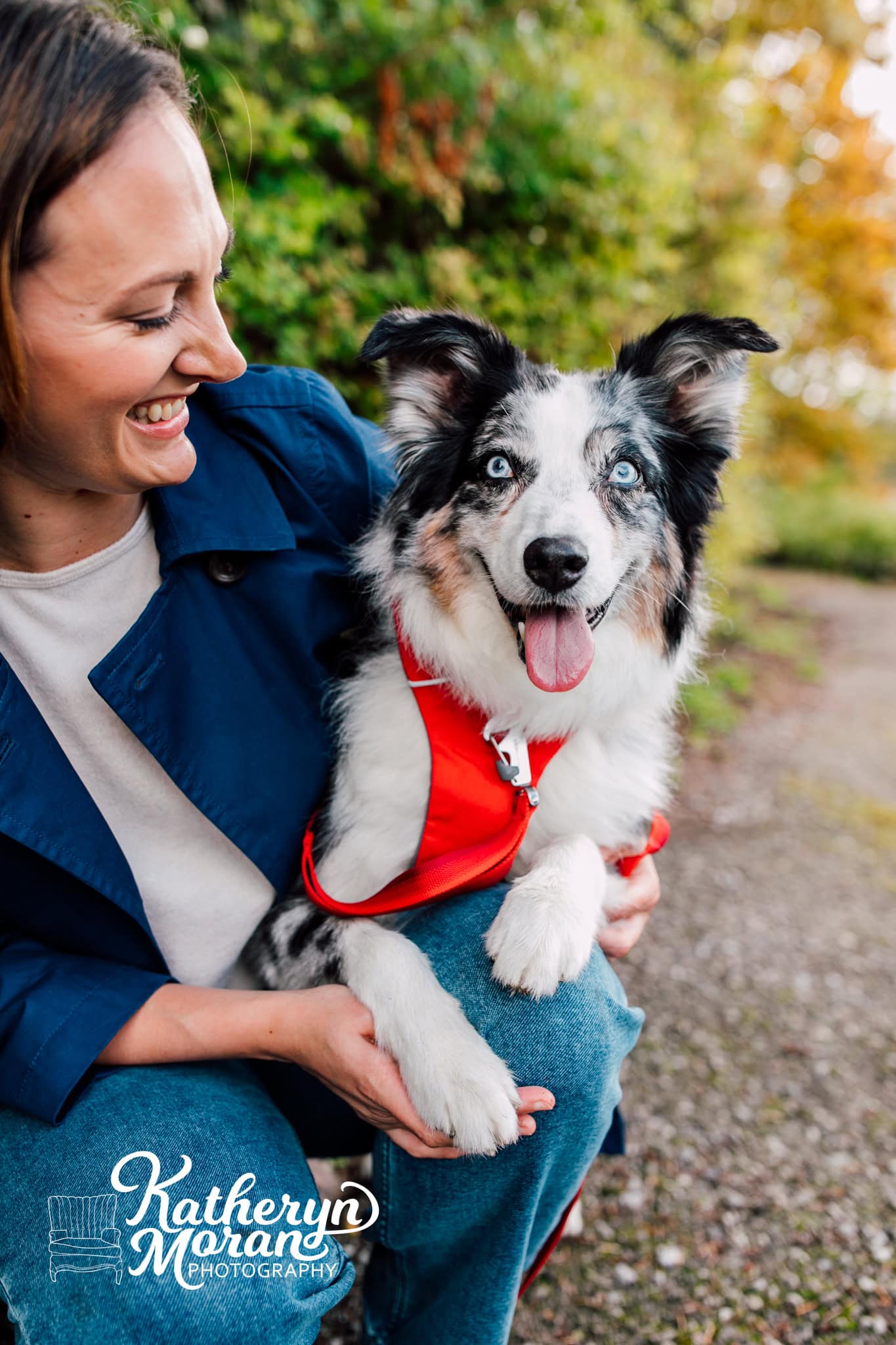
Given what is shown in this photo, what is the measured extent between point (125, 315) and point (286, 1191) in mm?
1587

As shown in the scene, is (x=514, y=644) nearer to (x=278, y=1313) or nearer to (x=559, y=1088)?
(x=559, y=1088)

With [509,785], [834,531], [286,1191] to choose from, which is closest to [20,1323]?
[286,1191]

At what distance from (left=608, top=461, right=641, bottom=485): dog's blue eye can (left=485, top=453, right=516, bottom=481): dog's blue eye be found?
240 millimetres

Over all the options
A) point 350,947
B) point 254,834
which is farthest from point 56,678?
point 350,947

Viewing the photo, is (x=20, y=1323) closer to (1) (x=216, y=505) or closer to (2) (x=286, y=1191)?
(2) (x=286, y=1191)

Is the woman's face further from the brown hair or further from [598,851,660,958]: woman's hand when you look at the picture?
[598,851,660,958]: woman's hand

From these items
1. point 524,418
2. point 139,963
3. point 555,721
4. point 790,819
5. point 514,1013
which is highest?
point 524,418

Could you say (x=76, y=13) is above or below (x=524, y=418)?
above

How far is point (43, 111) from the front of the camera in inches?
55.8

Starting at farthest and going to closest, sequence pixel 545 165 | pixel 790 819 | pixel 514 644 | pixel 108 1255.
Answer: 1. pixel 790 819
2. pixel 545 165
3. pixel 514 644
4. pixel 108 1255

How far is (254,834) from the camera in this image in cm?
199

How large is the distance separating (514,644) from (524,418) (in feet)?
1.79

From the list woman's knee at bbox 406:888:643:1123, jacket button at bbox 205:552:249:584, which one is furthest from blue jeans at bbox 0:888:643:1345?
jacket button at bbox 205:552:249:584

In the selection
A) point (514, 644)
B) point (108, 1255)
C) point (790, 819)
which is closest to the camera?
point (108, 1255)
